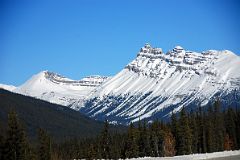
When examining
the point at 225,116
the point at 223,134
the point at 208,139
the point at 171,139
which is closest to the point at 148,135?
the point at 171,139

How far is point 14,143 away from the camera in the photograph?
9144cm

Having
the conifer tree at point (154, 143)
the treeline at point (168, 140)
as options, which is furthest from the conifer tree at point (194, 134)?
the conifer tree at point (154, 143)

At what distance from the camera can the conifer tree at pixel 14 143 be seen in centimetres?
9088

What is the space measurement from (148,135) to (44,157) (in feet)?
122

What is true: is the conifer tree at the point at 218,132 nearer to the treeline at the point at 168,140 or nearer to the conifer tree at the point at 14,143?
the treeline at the point at 168,140

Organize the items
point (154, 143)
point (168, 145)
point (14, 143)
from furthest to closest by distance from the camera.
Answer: point (154, 143), point (168, 145), point (14, 143)

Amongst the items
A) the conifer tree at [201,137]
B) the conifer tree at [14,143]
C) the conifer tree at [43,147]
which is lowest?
the conifer tree at [14,143]

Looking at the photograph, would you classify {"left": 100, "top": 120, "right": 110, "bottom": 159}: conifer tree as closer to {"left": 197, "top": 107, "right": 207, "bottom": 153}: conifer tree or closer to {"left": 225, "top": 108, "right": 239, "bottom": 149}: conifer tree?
{"left": 197, "top": 107, "right": 207, "bottom": 153}: conifer tree

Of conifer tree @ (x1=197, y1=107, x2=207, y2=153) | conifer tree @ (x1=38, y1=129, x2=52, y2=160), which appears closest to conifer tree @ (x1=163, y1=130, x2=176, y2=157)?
conifer tree @ (x1=197, y1=107, x2=207, y2=153)

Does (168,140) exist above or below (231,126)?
below

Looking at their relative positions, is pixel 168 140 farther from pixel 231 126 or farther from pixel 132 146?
pixel 231 126

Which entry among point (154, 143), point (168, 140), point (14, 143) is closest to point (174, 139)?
point (168, 140)

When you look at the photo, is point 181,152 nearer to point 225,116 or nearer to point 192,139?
point 192,139

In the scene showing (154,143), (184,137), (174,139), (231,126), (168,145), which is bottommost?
(168,145)
